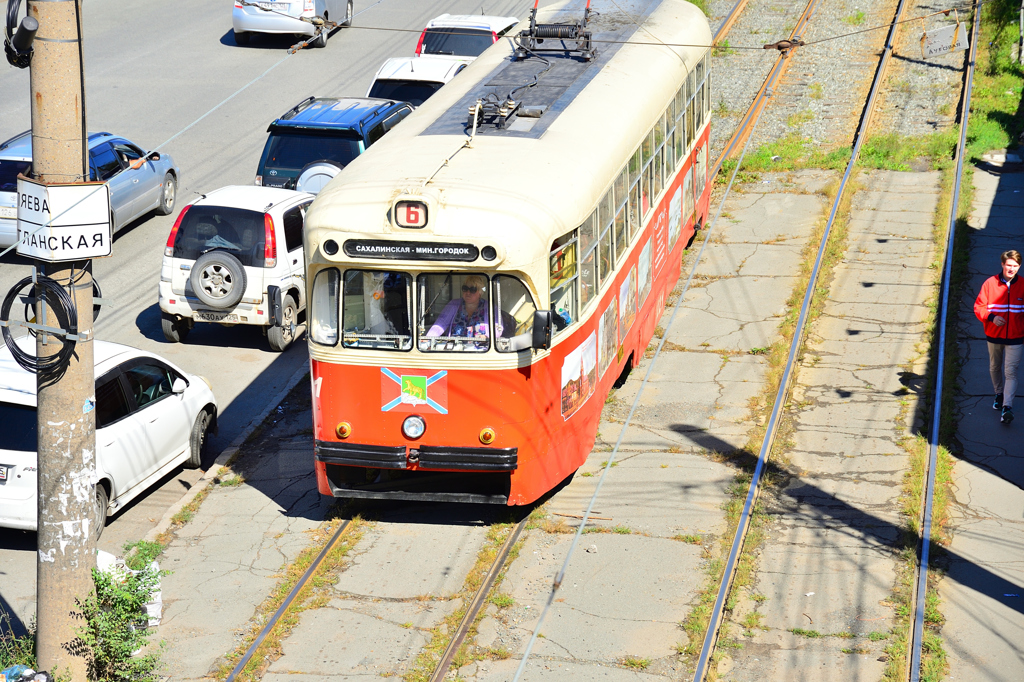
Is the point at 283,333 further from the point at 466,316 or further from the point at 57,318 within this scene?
the point at 57,318

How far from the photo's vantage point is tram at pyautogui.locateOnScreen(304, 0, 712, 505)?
816 cm

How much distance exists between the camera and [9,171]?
15.3m

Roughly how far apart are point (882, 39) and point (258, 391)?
1786 centimetres

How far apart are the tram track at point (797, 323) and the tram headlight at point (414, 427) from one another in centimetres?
250

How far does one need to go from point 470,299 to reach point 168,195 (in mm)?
10924

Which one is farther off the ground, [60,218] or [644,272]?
[60,218]

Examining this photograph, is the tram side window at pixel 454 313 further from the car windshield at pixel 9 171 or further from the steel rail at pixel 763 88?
the steel rail at pixel 763 88

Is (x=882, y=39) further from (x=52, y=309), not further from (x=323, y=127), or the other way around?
(x=52, y=309)

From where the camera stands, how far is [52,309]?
21.3 ft

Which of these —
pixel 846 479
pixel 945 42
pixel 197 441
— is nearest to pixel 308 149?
pixel 197 441

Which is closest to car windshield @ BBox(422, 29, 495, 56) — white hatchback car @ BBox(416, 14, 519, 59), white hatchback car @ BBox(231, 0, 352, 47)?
white hatchback car @ BBox(416, 14, 519, 59)

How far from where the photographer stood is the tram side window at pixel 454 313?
825cm

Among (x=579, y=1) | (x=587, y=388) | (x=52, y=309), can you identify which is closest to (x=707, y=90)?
(x=579, y=1)

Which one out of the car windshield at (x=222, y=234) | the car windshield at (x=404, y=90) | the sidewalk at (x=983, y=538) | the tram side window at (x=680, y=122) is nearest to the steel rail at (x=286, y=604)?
the sidewalk at (x=983, y=538)
